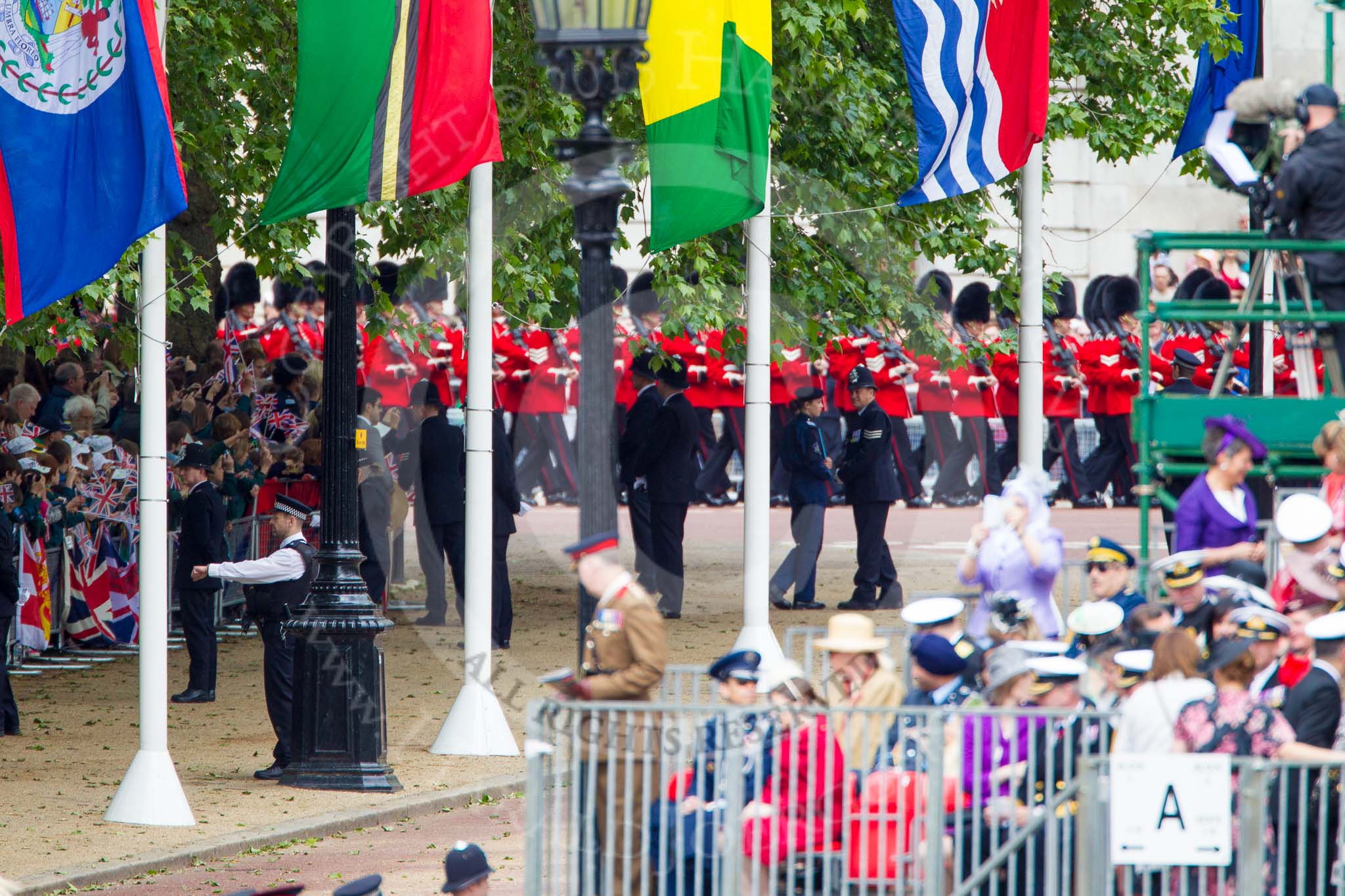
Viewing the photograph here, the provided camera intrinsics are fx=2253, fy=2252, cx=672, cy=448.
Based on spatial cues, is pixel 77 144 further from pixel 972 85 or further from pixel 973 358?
pixel 973 358

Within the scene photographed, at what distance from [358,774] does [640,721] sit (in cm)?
451

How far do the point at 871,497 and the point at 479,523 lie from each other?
542 cm

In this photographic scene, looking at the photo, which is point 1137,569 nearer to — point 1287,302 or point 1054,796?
point 1287,302

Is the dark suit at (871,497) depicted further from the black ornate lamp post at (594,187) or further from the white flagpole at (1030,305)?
the black ornate lamp post at (594,187)

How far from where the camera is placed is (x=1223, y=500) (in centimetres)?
952

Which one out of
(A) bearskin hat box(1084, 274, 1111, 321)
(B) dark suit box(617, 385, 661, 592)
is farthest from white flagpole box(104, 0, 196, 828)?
(A) bearskin hat box(1084, 274, 1111, 321)

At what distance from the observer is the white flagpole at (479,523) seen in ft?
44.6

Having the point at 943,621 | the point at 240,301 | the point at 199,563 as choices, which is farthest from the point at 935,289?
the point at 943,621

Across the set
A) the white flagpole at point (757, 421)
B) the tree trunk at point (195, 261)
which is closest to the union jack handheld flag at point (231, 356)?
the tree trunk at point (195, 261)

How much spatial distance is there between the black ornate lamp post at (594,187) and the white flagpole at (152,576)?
351 centimetres

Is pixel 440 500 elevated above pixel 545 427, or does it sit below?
below

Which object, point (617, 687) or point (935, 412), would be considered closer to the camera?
point (617, 687)

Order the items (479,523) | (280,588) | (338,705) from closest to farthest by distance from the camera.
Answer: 1. (338,705)
2. (280,588)
3. (479,523)

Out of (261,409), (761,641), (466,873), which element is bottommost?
(466,873)
